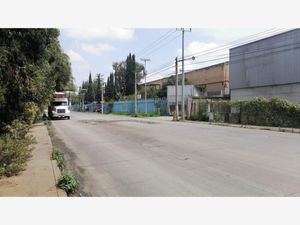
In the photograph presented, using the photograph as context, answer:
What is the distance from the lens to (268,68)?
4047 centimetres

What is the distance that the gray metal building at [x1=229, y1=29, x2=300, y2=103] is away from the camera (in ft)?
122

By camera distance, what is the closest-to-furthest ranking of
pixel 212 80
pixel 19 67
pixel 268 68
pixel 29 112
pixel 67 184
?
1. pixel 67 184
2. pixel 19 67
3. pixel 29 112
4. pixel 268 68
5. pixel 212 80

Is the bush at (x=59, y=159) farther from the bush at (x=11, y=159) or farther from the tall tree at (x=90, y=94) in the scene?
the tall tree at (x=90, y=94)

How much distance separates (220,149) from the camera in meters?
12.7

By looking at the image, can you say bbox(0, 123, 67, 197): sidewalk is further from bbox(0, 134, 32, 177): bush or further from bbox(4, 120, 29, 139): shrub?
bbox(4, 120, 29, 139): shrub

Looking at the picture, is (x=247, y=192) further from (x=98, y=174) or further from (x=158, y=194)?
(x=98, y=174)

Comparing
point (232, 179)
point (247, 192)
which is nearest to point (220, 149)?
point (232, 179)

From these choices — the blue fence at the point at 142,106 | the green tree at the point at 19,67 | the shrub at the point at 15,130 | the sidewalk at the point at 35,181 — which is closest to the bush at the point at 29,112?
the shrub at the point at 15,130

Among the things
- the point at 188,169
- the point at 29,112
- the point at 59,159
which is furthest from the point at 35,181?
the point at 29,112

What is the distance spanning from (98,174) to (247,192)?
383 cm

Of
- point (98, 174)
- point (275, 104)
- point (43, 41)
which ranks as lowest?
point (98, 174)

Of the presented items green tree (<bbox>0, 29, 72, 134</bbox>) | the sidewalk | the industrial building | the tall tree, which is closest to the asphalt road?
the sidewalk

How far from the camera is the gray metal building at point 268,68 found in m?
37.1

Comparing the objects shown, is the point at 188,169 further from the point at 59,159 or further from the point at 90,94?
the point at 90,94
